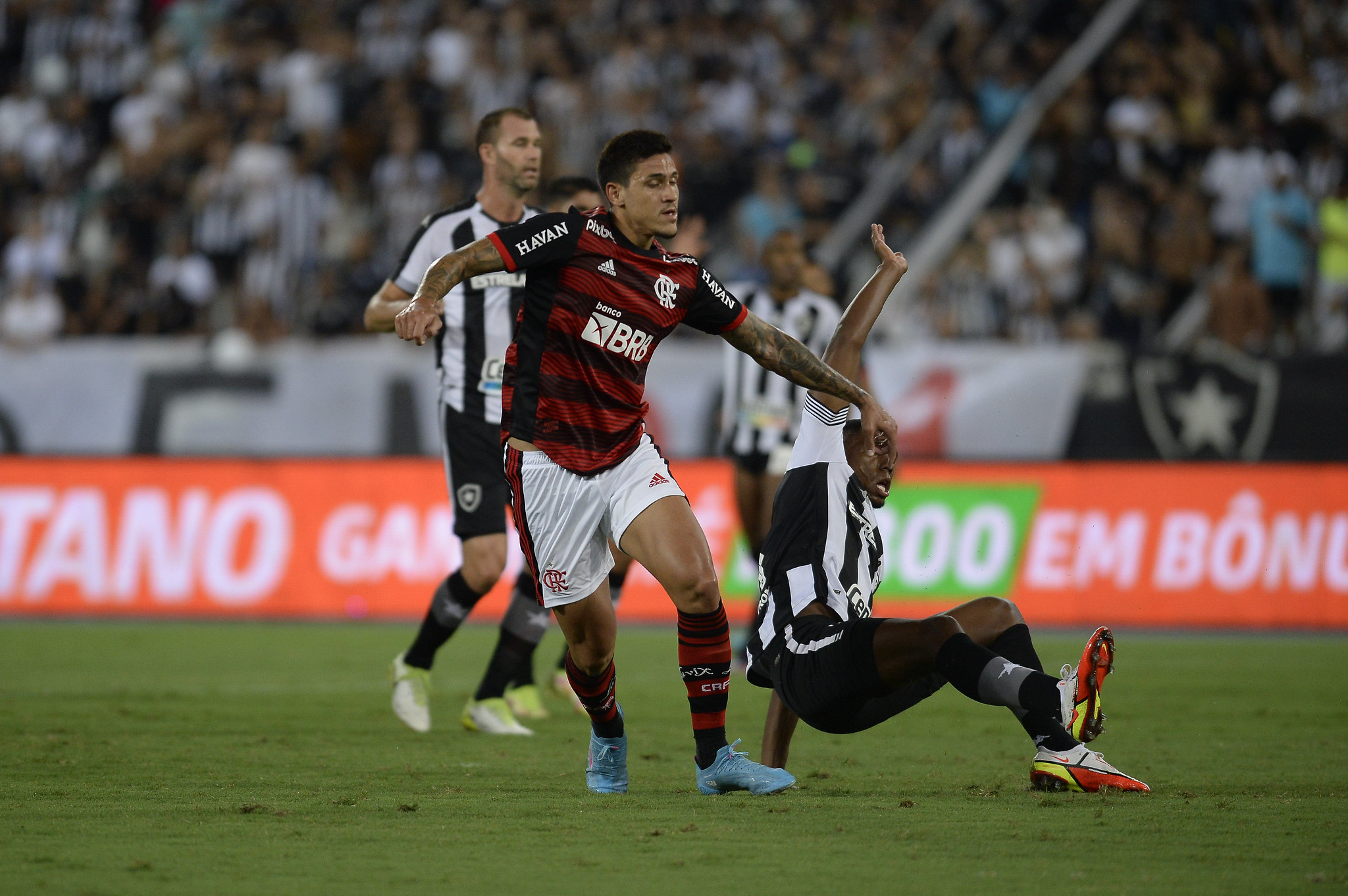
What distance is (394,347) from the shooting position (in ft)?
47.9

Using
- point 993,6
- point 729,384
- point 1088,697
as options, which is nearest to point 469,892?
point 1088,697

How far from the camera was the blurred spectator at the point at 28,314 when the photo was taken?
1581 centimetres

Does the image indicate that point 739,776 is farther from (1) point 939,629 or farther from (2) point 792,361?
(2) point 792,361

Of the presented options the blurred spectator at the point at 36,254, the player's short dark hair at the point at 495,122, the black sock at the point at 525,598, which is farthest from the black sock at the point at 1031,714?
the blurred spectator at the point at 36,254

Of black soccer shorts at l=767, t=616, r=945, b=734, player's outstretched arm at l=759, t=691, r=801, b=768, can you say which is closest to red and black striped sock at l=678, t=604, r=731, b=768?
black soccer shorts at l=767, t=616, r=945, b=734

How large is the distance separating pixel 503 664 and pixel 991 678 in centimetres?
322

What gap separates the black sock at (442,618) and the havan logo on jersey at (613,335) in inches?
97.5

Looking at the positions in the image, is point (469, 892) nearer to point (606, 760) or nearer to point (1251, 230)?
point (606, 760)

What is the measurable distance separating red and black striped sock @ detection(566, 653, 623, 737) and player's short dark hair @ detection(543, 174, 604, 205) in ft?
10.9

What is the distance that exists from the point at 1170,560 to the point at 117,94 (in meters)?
13.0

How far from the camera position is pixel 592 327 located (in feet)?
18.9

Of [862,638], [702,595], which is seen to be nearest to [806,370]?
[702,595]

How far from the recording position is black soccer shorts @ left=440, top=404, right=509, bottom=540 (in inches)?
310

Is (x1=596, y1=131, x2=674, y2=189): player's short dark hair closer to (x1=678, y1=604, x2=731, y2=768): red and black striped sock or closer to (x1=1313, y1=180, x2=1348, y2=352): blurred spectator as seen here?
(x1=678, y1=604, x2=731, y2=768): red and black striped sock
